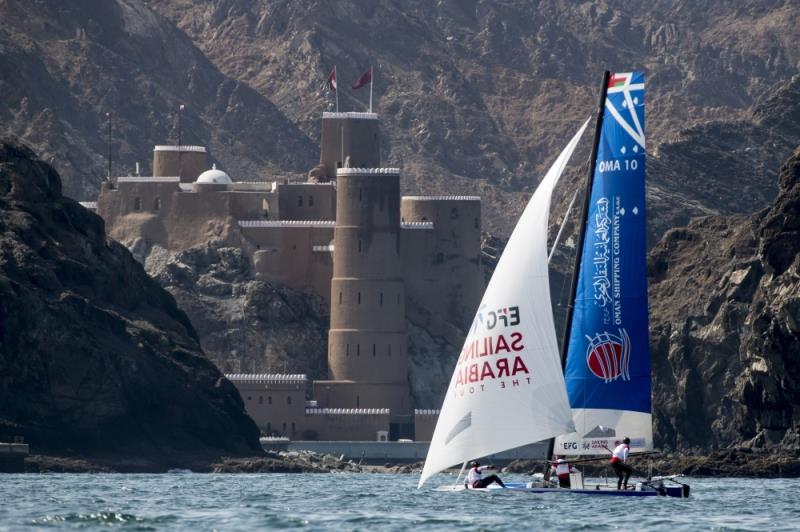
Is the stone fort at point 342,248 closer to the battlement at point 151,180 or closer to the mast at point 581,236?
the battlement at point 151,180

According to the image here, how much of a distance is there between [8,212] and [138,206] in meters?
32.4

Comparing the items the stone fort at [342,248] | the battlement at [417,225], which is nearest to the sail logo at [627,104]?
the stone fort at [342,248]

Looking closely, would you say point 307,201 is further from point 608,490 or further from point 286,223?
point 608,490

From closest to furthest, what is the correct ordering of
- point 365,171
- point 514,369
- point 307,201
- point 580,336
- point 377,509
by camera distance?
point 514,369 < point 580,336 < point 377,509 < point 365,171 < point 307,201

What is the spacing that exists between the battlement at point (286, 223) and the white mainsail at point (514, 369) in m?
79.8

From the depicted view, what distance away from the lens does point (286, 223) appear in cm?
15038

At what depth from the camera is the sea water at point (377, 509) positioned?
6498cm

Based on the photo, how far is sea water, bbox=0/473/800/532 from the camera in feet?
213

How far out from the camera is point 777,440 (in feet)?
355

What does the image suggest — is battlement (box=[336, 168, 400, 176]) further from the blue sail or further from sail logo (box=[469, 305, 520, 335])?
sail logo (box=[469, 305, 520, 335])

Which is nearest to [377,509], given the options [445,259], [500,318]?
[500,318]

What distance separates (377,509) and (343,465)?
2347 inches

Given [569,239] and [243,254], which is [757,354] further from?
[569,239]

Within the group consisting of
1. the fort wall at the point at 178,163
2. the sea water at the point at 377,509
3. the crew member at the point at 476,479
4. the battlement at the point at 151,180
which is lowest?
the sea water at the point at 377,509
